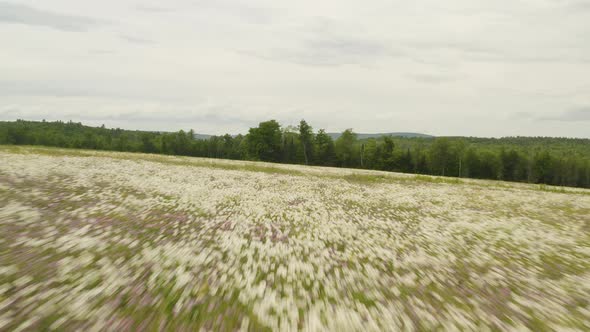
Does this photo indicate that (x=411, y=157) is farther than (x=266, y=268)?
Yes

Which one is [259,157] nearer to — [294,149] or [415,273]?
[294,149]

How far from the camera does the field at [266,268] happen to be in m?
5.43

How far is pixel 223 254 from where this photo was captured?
341 inches

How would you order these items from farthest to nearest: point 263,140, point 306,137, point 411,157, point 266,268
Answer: point 411,157, point 306,137, point 263,140, point 266,268

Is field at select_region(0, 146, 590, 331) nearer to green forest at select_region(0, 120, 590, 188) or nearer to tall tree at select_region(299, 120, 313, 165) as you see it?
green forest at select_region(0, 120, 590, 188)

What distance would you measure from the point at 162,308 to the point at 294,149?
323ft

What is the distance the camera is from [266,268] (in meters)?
7.86

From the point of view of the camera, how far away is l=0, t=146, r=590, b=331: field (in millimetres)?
5430

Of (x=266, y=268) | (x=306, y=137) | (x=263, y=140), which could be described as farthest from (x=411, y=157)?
(x=266, y=268)

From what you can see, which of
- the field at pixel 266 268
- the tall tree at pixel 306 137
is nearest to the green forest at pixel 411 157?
the tall tree at pixel 306 137

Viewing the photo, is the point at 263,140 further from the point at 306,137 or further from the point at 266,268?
the point at 266,268

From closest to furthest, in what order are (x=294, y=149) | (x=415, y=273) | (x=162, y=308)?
(x=162, y=308), (x=415, y=273), (x=294, y=149)

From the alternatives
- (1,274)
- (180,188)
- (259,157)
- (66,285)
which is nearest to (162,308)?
(66,285)

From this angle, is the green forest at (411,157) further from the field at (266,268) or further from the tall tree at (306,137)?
the field at (266,268)
